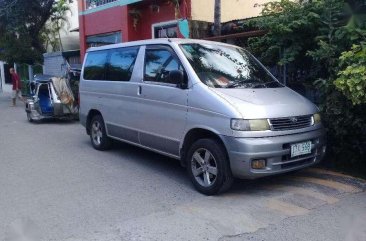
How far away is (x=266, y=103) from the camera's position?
16.7 ft

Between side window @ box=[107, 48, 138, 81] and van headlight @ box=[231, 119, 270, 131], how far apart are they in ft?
8.37

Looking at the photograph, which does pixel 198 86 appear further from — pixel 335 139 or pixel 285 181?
pixel 335 139

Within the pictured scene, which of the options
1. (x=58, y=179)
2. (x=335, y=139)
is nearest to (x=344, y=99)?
(x=335, y=139)

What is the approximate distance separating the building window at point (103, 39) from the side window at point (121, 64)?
695cm

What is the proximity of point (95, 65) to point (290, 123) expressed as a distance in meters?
4.35

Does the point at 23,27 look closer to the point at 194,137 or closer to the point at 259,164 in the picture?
the point at 194,137

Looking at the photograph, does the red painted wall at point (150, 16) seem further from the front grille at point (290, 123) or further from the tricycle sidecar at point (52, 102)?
the front grille at point (290, 123)

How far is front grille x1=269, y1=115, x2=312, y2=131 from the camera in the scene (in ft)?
16.1

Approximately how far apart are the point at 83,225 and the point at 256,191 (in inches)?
89.4

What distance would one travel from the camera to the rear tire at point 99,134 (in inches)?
305

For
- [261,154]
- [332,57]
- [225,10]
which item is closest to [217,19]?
[225,10]

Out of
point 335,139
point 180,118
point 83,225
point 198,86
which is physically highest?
point 198,86

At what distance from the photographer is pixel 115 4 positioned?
13.9 meters

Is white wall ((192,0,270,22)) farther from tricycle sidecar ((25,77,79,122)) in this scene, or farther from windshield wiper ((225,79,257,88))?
windshield wiper ((225,79,257,88))
